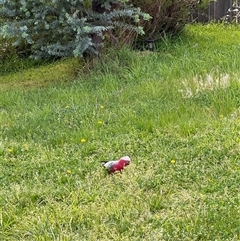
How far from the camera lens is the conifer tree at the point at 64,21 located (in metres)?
5.31

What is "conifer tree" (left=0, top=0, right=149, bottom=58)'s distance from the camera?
17.4ft

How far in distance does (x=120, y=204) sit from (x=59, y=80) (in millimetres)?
3538

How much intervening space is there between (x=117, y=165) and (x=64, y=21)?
8.95 feet

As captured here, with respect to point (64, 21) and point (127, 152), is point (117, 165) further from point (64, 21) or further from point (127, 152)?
point (64, 21)

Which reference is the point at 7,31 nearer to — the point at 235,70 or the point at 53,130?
the point at 53,130

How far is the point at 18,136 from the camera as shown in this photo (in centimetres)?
393

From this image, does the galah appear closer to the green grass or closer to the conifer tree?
the green grass

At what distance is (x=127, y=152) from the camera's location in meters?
3.44

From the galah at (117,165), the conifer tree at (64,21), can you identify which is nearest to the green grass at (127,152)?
the galah at (117,165)

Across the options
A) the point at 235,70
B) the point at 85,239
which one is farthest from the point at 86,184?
the point at 235,70

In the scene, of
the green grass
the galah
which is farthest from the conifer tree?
the galah

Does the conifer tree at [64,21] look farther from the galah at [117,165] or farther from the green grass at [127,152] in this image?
the galah at [117,165]

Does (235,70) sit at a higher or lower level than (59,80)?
higher

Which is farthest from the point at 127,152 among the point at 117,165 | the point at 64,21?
the point at 64,21
